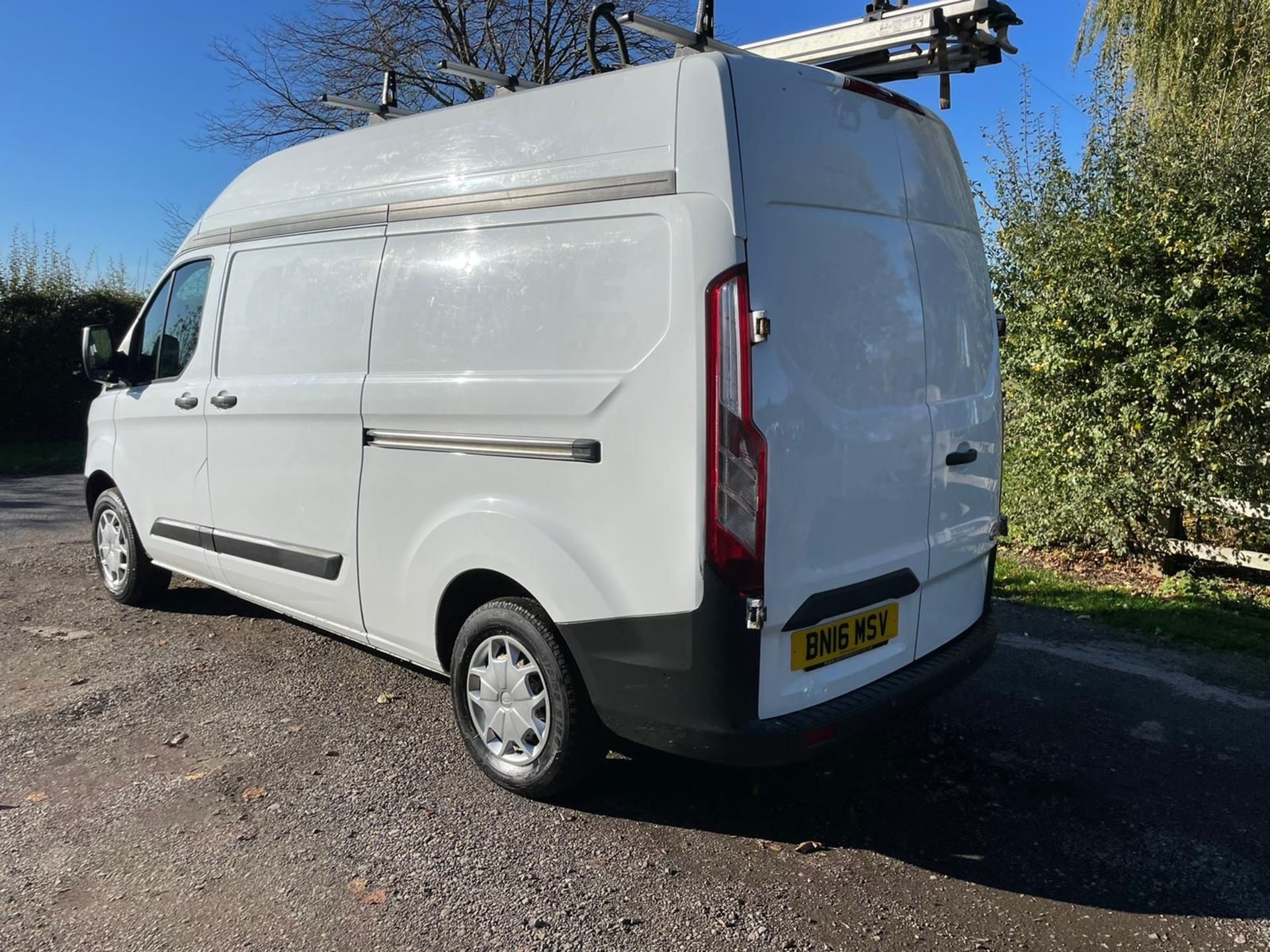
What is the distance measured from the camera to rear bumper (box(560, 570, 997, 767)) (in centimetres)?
285

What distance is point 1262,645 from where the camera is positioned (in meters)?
5.38

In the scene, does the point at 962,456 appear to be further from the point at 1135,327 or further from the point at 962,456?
the point at 1135,327

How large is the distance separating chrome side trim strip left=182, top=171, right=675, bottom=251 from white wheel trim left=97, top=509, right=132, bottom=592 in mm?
2160

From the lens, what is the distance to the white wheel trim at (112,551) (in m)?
5.88

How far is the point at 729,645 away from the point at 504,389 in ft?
3.97

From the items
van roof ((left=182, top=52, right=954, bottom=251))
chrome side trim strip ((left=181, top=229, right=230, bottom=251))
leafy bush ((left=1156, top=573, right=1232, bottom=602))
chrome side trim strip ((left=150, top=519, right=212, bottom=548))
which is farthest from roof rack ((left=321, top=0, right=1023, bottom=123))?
leafy bush ((left=1156, top=573, right=1232, bottom=602))

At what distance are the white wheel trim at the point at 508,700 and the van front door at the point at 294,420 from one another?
812 mm

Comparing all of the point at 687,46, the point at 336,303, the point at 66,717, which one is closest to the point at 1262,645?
the point at 687,46

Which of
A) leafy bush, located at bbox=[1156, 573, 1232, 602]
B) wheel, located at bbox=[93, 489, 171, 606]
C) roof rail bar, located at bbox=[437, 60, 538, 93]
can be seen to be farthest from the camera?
leafy bush, located at bbox=[1156, 573, 1232, 602]

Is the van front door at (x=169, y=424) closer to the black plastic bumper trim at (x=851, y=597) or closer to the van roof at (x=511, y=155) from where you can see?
the van roof at (x=511, y=155)

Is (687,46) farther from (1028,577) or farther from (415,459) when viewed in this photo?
(1028,577)

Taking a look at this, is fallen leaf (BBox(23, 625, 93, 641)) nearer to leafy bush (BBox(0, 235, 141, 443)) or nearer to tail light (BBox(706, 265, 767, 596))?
tail light (BBox(706, 265, 767, 596))

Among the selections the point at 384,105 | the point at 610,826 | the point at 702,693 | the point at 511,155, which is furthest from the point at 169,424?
the point at 702,693

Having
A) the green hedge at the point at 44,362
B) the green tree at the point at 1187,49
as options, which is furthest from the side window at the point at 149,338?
the green hedge at the point at 44,362
